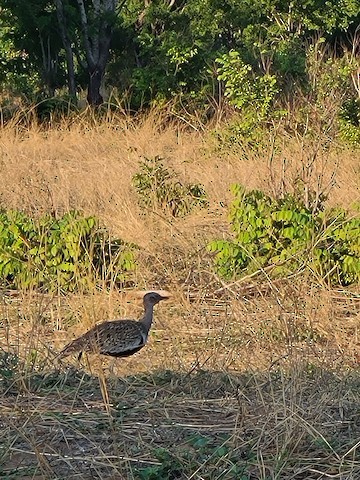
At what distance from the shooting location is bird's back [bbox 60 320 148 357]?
523 centimetres

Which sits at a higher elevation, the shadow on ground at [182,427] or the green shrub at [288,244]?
the shadow on ground at [182,427]

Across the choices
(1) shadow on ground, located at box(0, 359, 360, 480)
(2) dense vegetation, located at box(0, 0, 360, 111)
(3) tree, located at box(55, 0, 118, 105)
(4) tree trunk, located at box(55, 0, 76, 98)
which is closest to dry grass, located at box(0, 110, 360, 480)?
(1) shadow on ground, located at box(0, 359, 360, 480)

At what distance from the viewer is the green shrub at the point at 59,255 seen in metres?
7.01

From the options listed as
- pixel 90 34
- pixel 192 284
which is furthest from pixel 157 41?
pixel 192 284

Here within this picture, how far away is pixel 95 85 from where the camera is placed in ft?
62.1

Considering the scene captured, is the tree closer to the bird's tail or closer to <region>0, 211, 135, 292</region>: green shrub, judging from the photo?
<region>0, 211, 135, 292</region>: green shrub

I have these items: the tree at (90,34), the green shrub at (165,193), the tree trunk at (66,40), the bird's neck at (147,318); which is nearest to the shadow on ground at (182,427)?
the bird's neck at (147,318)

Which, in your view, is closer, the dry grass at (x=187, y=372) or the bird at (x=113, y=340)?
the dry grass at (x=187, y=372)

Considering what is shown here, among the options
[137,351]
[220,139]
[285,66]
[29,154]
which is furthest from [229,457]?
[285,66]

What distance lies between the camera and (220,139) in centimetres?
1232

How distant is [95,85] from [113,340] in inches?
560

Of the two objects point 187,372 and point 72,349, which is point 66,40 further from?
point 187,372

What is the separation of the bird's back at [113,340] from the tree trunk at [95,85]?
45.4ft

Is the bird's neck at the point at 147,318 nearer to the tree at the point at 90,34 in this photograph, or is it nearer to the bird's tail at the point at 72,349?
the bird's tail at the point at 72,349
